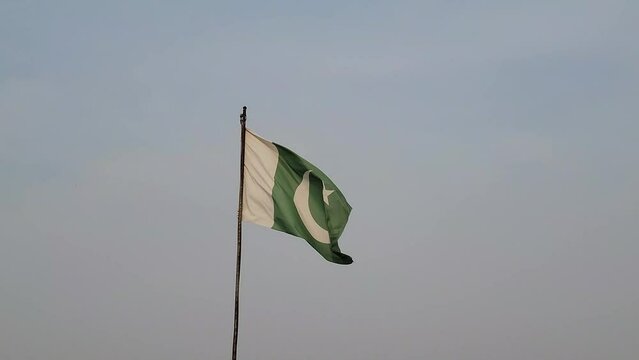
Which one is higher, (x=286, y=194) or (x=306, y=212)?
(x=286, y=194)

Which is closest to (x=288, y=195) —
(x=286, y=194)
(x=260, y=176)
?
(x=286, y=194)

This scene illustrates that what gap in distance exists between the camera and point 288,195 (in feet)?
73.4

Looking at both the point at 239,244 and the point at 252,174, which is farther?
the point at 252,174

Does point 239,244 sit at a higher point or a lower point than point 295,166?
lower

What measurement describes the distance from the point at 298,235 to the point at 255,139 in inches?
110

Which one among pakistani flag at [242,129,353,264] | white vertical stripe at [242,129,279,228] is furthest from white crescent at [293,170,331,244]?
white vertical stripe at [242,129,279,228]

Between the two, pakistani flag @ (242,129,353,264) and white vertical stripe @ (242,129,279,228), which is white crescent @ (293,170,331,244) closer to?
pakistani flag @ (242,129,353,264)

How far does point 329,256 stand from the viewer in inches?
870

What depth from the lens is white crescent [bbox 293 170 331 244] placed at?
73.3 feet

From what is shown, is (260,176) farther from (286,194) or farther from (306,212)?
(306,212)

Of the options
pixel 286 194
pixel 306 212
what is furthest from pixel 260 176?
pixel 306 212

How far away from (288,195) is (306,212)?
66cm

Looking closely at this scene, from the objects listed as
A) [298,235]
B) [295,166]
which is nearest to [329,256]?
[298,235]

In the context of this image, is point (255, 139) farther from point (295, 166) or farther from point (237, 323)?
point (237, 323)
